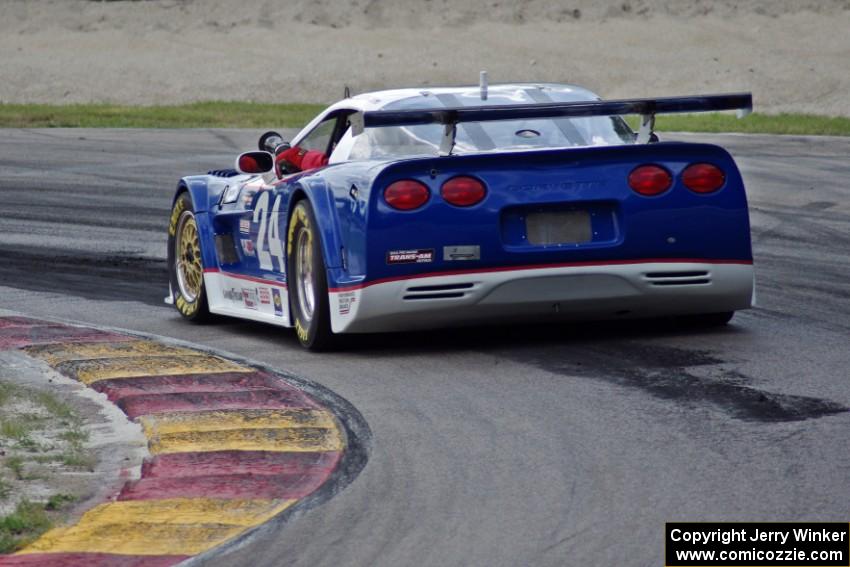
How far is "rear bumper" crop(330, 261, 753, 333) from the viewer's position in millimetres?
7387

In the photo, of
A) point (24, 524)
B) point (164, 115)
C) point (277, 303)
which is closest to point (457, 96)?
point (277, 303)

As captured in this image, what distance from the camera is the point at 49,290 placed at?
10688mm

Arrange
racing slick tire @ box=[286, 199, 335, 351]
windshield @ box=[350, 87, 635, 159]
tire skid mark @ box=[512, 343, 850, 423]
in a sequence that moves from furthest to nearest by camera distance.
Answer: windshield @ box=[350, 87, 635, 159] < racing slick tire @ box=[286, 199, 335, 351] < tire skid mark @ box=[512, 343, 850, 423]

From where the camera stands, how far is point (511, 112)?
725 cm

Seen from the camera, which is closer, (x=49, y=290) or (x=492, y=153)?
(x=492, y=153)

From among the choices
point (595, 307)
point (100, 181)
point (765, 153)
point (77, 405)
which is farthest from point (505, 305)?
point (765, 153)

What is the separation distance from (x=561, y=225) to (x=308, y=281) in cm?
129

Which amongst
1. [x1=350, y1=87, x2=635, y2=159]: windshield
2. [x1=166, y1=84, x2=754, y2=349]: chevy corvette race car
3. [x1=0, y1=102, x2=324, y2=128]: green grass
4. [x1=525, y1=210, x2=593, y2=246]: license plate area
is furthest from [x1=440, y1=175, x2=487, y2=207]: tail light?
[x1=0, y1=102, x2=324, y2=128]: green grass

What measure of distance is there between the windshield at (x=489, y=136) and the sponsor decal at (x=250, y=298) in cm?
109

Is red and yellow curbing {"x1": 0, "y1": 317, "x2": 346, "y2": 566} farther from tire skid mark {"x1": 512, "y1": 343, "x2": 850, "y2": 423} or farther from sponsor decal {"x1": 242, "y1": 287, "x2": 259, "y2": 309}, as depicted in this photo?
tire skid mark {"x1": 512, "y1": 343, "x2": 850, "y2": 423}

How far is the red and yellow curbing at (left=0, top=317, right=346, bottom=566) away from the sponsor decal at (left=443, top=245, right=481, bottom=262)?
894 millimetres

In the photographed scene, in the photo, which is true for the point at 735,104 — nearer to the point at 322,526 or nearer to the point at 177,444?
the point at 177,444

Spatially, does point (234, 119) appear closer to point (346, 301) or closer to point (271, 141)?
point (271, 141)

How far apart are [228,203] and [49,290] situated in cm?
216
